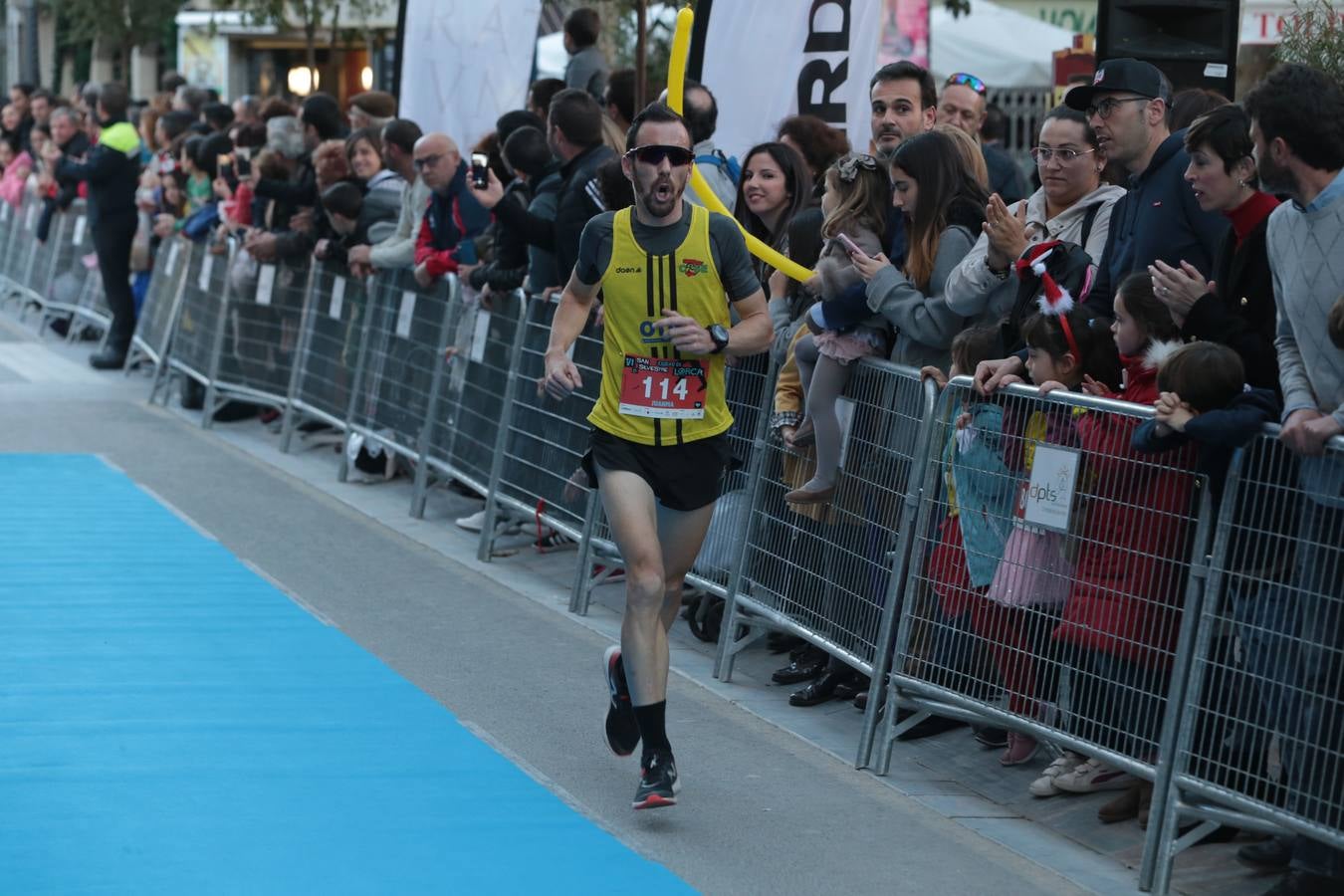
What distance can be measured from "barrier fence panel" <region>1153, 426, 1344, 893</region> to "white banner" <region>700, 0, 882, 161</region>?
5.20 metres

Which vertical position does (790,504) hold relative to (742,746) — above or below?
above

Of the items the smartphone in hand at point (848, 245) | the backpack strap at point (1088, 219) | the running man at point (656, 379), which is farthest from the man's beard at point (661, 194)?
the backpack strap at point (1088, 219)

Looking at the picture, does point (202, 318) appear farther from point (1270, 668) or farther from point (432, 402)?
point (1270, 668)

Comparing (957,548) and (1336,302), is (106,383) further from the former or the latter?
(1336,302)

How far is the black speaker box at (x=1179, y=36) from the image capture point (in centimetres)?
845

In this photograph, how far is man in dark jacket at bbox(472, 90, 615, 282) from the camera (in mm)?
9461

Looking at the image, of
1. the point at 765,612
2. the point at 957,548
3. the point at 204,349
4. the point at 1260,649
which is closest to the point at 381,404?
the point at 204,349

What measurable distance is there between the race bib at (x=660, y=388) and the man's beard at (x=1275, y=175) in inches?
73.7

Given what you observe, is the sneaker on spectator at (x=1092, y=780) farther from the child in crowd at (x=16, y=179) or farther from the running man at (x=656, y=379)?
the child in crowd at (x=16, y=179)

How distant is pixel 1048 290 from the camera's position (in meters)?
6.43

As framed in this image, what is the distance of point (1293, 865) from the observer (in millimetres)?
5418

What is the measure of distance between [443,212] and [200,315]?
4414 mm

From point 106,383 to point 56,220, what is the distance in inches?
155

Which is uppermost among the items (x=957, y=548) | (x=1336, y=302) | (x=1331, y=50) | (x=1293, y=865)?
(x=1331, y=50)
